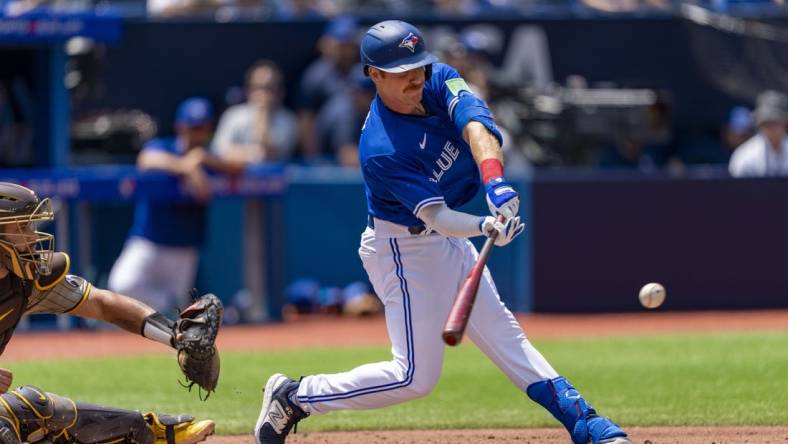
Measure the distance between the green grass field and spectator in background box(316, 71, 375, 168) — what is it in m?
2.93

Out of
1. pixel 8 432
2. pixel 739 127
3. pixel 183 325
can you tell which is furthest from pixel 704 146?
pixel 8 432

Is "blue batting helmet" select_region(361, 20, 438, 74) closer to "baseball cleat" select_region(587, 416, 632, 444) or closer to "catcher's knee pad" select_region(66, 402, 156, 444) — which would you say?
"baseball cleat" select_region(587, 416, 632, 444)

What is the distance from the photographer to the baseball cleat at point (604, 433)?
5.78m

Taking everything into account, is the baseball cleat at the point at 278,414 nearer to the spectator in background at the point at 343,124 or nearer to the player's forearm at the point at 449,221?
the player's forearm at the point at 449,221

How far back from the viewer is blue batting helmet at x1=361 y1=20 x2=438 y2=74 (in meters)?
5.82

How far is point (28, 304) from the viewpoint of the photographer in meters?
5.79

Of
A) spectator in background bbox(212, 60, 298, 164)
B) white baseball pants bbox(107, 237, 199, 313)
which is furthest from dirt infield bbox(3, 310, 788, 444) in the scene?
spectator in background bbox(212, 60, 298, 164)

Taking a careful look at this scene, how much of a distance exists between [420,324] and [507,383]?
357cm

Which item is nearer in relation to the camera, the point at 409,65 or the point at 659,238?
the point at 409,65

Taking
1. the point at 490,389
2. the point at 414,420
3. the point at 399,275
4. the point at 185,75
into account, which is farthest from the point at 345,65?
the point at 399,275

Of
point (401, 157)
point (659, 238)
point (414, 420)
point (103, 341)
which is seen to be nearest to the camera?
point (401, 157)

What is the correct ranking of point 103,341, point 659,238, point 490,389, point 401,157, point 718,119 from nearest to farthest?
point 401,157 → point 490,389 → point 103,341 → point 659,238 → point 718,119

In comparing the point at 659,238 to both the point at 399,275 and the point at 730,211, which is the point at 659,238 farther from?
the point at 399,275

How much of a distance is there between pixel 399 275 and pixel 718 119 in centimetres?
1003
